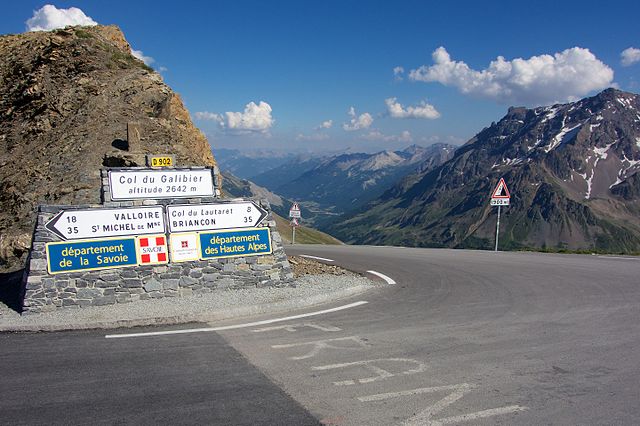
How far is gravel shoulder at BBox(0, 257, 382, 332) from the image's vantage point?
900 centimetres

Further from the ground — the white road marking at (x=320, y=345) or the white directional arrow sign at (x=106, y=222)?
the white directional arrow sign at (x=106, y=222)

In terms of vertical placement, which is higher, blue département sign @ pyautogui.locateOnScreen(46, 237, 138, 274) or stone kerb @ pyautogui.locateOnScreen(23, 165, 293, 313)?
blue département sign @ pyautogui.locateOnScreen(46, 237, 138, 274)

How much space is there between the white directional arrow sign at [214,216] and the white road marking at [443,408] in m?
7.37

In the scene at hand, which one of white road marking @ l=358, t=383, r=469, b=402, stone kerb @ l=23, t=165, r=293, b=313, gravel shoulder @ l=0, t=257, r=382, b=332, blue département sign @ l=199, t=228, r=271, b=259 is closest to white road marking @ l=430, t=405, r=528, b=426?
white road marking @ l=358, t=383, r=469, b=402

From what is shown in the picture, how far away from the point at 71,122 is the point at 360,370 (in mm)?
25897

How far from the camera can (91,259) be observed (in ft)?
34.1

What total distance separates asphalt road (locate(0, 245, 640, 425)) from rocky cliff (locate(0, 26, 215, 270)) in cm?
1324

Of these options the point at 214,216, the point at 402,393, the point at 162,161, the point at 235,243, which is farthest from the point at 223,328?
the point at 162,161

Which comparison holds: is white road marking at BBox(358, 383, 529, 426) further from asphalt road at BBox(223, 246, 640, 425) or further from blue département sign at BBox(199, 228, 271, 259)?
blue département sign at BBox(199, 228, 271, 259)

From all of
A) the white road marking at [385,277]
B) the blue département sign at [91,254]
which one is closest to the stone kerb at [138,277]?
the blue département sign at [91,254]

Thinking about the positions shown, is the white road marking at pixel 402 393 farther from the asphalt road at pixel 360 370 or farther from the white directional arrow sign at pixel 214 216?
the white directional arrow sign at pixel 214 216

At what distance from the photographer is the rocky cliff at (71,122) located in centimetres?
2081

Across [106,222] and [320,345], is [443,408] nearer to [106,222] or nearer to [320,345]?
[320,345]

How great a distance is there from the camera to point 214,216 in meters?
12.1
